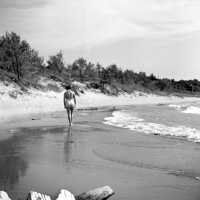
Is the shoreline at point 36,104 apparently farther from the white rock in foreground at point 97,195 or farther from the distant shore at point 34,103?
the white rock in foreground at point 97,195

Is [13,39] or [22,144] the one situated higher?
[13,39]

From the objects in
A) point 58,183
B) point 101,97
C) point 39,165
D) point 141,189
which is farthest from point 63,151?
point 101,97

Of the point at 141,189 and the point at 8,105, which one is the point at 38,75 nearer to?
the point at 8,105

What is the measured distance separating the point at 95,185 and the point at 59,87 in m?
30.4

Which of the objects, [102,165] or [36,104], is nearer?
[102,165]

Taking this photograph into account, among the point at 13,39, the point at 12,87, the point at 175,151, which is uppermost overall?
the point at 13,39

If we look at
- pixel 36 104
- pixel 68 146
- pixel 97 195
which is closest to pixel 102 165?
pixel 68 146

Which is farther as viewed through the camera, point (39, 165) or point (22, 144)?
point (22, 144)

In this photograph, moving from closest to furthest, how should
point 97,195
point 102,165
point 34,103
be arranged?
point 97,195, point 102,165, point 34,103

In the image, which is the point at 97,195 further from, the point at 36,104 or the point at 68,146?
the point at 36,104

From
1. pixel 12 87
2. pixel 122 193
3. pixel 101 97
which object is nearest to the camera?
pixel 122 193

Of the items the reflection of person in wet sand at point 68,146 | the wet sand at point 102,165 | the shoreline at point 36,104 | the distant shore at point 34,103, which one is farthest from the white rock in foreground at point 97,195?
the distant shore at point 34,103

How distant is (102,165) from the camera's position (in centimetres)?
714

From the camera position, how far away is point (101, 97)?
43.6 meters
